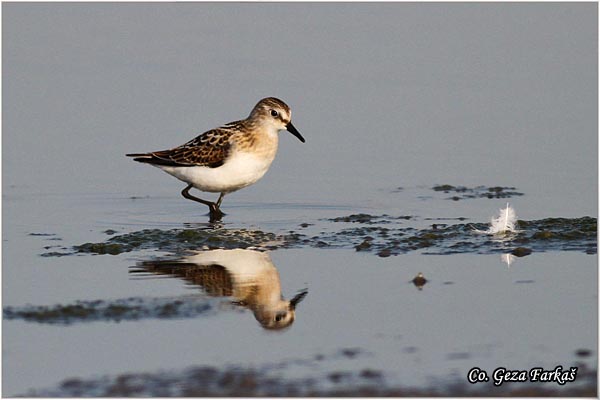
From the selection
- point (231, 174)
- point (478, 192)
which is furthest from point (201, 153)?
point (478, 192)

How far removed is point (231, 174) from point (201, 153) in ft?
1.34

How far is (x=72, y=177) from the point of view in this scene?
12.5 metres

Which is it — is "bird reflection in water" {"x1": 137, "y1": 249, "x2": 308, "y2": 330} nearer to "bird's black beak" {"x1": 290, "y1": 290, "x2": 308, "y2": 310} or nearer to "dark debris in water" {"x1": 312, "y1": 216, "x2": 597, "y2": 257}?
"bird's black beak" {"x1": 290, "y1": 290, "x2": 308, "y2": 310}

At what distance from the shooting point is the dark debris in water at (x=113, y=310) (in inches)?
282

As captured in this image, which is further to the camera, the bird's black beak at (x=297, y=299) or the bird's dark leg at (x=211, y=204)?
the bird's dark leg at (x=211, y=204)

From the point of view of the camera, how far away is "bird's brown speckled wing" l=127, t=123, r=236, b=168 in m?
11.4

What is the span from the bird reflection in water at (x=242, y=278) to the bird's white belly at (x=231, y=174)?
204 centimetres

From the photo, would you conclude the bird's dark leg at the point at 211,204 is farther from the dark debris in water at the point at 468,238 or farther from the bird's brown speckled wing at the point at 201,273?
the bird's brown speckled wing at the point at 201,273

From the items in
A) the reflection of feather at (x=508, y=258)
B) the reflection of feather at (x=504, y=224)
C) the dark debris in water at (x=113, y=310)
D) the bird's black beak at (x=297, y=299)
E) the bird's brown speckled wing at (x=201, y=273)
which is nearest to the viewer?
the dark debris in water at (x=113, y=310)

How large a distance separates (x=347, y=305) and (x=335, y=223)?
3.02 metres

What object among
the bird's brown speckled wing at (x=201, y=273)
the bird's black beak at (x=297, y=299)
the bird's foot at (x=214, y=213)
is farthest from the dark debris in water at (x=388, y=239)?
the bird's black beak at (x=297, y=299)

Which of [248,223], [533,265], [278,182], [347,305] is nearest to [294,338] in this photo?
[347,305]

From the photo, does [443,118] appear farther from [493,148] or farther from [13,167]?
[13,167]

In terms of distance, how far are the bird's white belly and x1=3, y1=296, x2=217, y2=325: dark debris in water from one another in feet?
12.4
